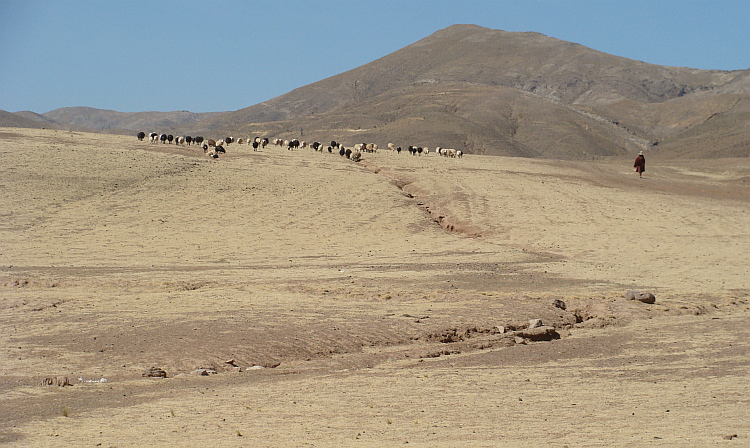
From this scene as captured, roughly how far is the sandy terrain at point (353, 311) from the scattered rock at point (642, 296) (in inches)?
7.0

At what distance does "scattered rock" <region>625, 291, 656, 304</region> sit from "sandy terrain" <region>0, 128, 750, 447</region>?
0.58ft

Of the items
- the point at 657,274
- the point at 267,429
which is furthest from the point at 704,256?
the point at 267,429

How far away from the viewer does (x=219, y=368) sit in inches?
394

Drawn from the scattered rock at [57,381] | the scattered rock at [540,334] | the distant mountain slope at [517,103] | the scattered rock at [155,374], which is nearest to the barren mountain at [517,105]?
the distant mountain slope at [517,103]

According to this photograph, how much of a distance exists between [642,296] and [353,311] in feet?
19.1

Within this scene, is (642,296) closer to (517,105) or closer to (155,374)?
(155,374)

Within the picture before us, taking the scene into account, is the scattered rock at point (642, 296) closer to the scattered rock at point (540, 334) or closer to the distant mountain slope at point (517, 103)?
the scattered rock at point (540, 334)

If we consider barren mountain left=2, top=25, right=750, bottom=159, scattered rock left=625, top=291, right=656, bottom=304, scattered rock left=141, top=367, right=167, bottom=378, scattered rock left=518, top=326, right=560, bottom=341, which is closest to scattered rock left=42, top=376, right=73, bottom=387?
scattered rock left=141, top=367, right=167, bottom=378

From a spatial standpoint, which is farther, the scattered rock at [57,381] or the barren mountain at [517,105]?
the barren mountain at [517,105]

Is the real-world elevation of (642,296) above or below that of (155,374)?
above

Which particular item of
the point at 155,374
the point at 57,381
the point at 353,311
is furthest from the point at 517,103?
the point at 57,381

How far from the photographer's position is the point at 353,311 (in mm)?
12984

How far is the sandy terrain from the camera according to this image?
24.6ft

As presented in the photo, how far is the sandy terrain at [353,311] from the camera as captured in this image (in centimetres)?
749
